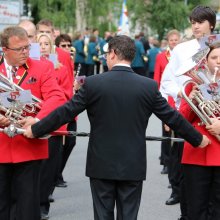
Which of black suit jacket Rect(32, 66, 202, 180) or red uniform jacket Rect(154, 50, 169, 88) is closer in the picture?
black suit jacket Rect(32, 66, 202, 180)

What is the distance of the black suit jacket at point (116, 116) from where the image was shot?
17.9 feet

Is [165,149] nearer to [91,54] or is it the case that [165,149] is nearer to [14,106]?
[14,106]

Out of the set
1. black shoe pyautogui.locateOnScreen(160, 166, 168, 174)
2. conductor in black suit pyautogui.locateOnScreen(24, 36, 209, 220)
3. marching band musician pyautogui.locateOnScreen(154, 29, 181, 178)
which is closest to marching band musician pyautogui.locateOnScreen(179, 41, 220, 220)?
conductor in black suit pyautogui.locateOnScreen(24, 36, 209, 220)

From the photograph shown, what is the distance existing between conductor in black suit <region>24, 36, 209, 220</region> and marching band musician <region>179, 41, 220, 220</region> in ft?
1.18

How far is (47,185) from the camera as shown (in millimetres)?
7785

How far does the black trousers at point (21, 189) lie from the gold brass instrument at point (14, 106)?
40cm

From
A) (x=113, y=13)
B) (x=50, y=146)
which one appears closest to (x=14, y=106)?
(x=50, y=146)

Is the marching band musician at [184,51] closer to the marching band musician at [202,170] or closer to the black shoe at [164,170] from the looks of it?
the marching band musician at [202,170]

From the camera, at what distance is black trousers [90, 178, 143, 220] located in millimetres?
5574

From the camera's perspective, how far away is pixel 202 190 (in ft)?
19.6

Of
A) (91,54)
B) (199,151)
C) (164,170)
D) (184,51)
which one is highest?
(184,51)

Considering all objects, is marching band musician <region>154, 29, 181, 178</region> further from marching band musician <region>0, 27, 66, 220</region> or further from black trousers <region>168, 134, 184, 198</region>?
marching band musician <region>0, 27, 66, 220</region>

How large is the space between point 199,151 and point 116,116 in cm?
87

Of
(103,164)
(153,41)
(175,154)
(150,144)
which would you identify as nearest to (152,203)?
(175,154)
